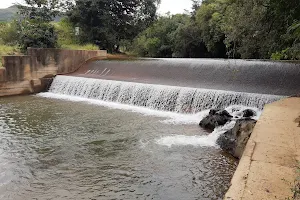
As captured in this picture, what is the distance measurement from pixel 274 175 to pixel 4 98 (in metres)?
11.2

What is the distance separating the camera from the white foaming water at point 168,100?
7.02 metres

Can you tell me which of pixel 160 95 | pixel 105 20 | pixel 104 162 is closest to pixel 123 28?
pixel 105 20

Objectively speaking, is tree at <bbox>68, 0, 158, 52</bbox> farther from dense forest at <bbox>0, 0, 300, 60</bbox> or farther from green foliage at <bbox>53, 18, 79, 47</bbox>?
green foliage at <bbox>53, 18, 79, 47</bbox>

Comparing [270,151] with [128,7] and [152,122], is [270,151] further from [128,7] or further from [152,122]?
[128,7]

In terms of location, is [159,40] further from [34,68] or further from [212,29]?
[34,68]

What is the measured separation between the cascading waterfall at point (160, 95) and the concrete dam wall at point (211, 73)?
3.09 ft

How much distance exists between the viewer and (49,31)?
15211mm

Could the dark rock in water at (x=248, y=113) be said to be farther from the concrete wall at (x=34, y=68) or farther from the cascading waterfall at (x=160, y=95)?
the concrete wall at (x=34, y=68)

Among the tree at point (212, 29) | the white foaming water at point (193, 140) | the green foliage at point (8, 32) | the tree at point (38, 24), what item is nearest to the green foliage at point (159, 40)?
the tree at point (212, 29)

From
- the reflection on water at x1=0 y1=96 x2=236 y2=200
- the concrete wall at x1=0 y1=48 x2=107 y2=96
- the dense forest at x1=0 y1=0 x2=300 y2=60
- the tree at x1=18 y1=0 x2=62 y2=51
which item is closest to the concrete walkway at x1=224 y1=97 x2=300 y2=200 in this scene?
the reflection on water at x1=0 y1=96 x2=236 y2=200

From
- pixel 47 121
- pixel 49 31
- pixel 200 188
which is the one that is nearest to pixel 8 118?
pixel 47 121

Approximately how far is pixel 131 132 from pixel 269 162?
3956 millimetres

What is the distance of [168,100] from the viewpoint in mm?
9469

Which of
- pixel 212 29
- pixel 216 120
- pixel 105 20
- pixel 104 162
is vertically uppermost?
pixel 105 20
